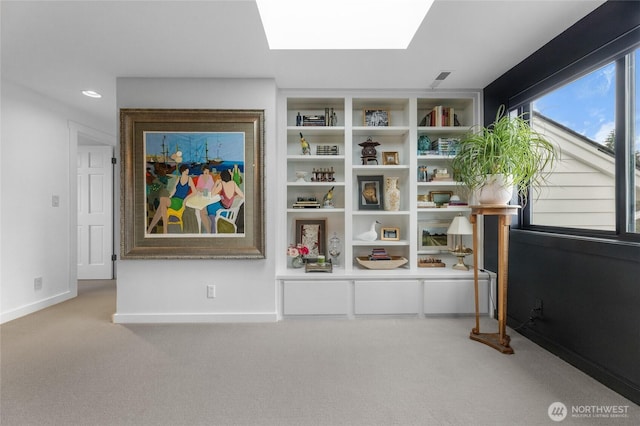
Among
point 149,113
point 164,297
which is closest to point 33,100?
point 149,113

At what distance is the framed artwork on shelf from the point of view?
3748 mm

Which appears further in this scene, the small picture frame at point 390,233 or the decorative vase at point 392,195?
the small picture frame at point 390,233

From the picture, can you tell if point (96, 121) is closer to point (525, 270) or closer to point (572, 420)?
point (525, 270)

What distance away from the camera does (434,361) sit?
240 centimetres

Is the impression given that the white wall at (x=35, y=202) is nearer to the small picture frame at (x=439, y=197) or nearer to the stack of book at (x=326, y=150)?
the stack of book at (x=326, y=150)

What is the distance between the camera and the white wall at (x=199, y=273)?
10.6ft

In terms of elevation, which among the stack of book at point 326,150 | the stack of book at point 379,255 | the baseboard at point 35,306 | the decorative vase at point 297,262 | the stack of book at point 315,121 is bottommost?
the baseboard at point 35,306

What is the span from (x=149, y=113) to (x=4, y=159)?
5.18 ft

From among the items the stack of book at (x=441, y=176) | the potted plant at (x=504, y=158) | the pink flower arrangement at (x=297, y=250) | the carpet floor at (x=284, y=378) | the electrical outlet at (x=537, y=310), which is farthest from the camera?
the stack of book at (x=441, y=176)

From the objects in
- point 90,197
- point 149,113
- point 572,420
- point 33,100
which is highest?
point 33,100

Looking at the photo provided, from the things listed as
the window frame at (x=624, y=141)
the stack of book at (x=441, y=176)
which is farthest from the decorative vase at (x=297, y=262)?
the window frame at (x=624, y=141)

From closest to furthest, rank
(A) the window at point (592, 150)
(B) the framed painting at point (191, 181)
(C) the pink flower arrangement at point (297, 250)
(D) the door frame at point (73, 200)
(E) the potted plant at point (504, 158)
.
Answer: (A) the window at point (592, 150)
(E) the potted plant at point (504, 158)
(B) the framed painting at point (191, 181)
(C) the pink flower arrangement at point (297, 250)
(D) the door frame at point (73, 200)

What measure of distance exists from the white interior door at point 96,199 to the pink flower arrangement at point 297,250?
336 cm

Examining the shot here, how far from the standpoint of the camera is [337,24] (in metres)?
2.74
